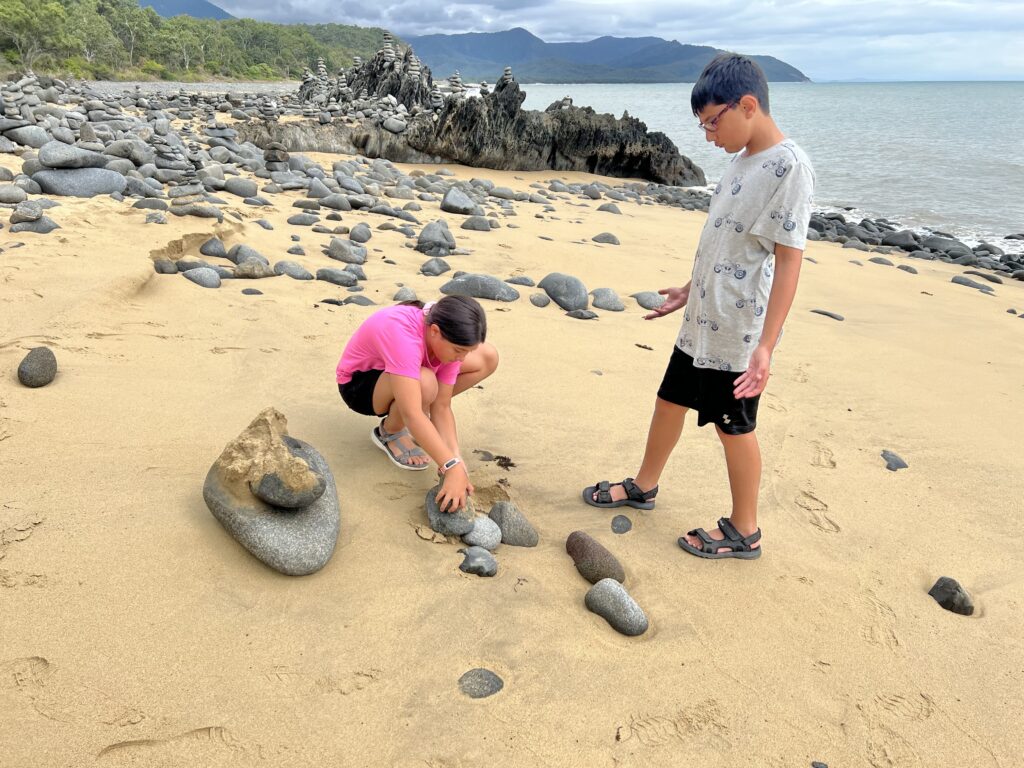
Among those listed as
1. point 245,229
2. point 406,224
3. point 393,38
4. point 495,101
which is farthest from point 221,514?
point 393,38

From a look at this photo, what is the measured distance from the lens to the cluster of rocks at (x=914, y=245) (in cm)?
1109

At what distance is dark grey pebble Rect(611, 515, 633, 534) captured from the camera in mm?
2910

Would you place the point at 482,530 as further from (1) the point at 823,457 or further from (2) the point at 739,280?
(1) the point at 823,457

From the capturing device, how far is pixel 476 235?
822cm

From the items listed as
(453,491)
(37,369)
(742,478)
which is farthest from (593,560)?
(37,369)

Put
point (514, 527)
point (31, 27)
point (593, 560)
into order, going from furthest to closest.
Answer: point (31, 27), point (514, 527), point (593, 560)

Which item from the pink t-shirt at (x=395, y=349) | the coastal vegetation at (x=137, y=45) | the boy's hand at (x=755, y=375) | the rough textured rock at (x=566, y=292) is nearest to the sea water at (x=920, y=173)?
the rough textured rock at (x=566, y=292)

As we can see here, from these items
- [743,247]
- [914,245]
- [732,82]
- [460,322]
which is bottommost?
[914,245]

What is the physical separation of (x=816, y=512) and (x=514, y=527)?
1.48 meters

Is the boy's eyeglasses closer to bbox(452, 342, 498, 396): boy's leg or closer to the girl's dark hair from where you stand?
the girl's dark hair

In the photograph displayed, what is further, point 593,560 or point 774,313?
point 593,560

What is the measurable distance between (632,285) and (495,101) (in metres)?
11.8

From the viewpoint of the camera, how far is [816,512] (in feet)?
10.4

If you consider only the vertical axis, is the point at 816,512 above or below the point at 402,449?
below
